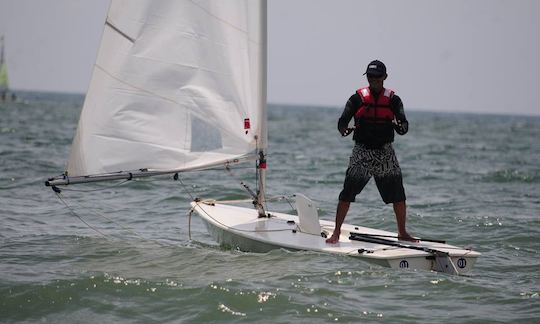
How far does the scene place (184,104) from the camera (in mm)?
9242

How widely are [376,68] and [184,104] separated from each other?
224cm

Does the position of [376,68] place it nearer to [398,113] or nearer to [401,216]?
[398,113]

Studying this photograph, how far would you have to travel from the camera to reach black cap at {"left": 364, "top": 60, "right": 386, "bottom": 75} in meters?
8.23

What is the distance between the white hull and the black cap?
5.70ft

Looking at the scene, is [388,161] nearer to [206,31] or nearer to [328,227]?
[328,227]

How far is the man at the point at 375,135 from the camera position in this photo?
8297 millimetres

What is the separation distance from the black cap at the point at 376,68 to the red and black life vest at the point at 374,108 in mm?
197

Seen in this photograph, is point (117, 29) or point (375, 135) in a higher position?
point (117, 29)

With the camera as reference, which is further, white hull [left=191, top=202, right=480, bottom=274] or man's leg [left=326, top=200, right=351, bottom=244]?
man's leg [left=326, top=200, right=351, bottom=244]

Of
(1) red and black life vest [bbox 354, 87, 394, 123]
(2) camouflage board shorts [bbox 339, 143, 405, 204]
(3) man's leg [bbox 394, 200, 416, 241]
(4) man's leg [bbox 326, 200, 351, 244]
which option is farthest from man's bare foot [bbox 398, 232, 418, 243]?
(1) red and black life vest [bbox 354, 87, 394, 123]

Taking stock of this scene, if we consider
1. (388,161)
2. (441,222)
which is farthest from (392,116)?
(441,222)

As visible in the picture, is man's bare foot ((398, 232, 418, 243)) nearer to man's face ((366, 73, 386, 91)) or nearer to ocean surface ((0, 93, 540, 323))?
ocean surface ((0, 93, 540, 323))

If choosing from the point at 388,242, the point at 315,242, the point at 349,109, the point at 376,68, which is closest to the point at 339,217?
Answer: the point at 315,242

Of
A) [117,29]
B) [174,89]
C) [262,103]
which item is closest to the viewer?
[117,29]
